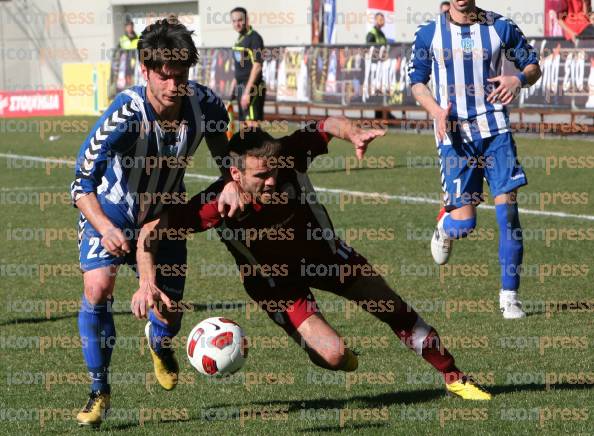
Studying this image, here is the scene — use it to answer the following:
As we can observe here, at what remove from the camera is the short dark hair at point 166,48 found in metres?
5.23

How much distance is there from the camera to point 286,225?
5.51 metres

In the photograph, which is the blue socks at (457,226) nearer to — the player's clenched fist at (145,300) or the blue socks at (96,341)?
the blue socks at (96,341)

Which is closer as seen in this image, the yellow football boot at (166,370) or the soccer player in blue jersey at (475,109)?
the yellow football boot at (166,370)

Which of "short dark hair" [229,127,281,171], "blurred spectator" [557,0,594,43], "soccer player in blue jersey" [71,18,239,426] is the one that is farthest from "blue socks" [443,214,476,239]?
"blurred spectator" [557,0,594,43]

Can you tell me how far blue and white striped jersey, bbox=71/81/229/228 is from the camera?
18.0ft

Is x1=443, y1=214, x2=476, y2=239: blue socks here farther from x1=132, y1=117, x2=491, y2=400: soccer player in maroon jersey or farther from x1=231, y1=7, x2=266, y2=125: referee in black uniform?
x1=231, y1=7, x2=266, y2=125: referee in black uniform

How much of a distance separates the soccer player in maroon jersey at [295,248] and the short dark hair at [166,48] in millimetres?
450

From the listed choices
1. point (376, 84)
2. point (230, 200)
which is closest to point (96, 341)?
point (230, 200)

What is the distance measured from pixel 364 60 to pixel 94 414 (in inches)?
723

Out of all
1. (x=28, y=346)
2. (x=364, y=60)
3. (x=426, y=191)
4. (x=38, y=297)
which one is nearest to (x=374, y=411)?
(x=28, y=346)

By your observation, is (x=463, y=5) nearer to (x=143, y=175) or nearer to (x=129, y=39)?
(x=143, y=175)

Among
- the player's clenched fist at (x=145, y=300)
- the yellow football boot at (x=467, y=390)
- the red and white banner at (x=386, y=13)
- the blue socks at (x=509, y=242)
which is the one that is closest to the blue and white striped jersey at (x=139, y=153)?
the player's clenched fist at (x=145, y=300)

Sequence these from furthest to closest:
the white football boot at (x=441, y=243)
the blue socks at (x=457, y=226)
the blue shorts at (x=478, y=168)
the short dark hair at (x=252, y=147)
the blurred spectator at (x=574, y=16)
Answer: the blurred spectator at (x=574, y=16)
the white football boot at (x=441, y=243)
the blue socks at (x=457, y=226)
the blue shorts at (x=478, y=168)
the short dark hair at (x=252, y=147)

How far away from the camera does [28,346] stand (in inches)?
288
